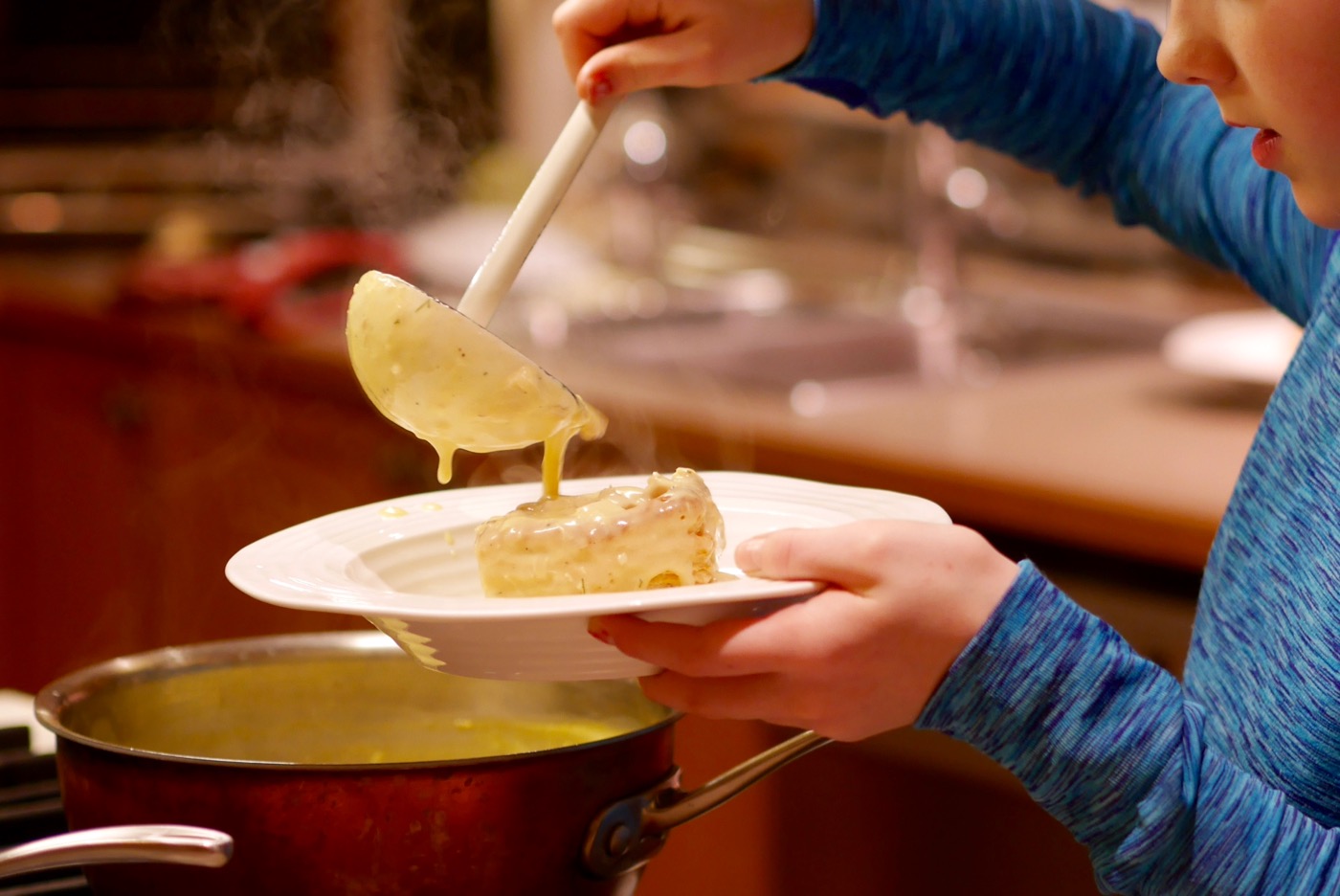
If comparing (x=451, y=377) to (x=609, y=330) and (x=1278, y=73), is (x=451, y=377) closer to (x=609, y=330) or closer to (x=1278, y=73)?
(x=1278, y=73)

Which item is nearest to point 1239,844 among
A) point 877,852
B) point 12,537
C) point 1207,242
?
point 1207,242

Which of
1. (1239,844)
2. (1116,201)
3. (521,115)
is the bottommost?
(1239,844)

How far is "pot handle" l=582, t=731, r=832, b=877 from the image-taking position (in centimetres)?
80

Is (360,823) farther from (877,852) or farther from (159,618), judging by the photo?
(159,618)

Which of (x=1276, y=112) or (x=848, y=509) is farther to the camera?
(x=848, y=509)

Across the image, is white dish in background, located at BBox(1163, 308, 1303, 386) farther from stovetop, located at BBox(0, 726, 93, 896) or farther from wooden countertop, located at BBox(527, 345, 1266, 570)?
stovetop, located at BBox(0, 726, 93, 896)

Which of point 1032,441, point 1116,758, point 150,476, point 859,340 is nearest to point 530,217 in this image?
point 1116,758

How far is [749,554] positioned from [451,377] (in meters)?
0.18

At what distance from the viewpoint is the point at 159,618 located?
9.59ft

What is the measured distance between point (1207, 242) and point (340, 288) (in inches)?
77.7

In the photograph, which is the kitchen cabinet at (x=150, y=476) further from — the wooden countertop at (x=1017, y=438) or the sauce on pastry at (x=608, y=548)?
the sauce on pastry at (x=608, y=548)

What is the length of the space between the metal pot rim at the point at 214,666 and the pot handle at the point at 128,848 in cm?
5

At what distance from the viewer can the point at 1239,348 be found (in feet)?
6.73

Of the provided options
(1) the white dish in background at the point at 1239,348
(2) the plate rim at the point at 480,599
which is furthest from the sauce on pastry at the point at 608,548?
(1) the white dish in background at the point at 1239,348
